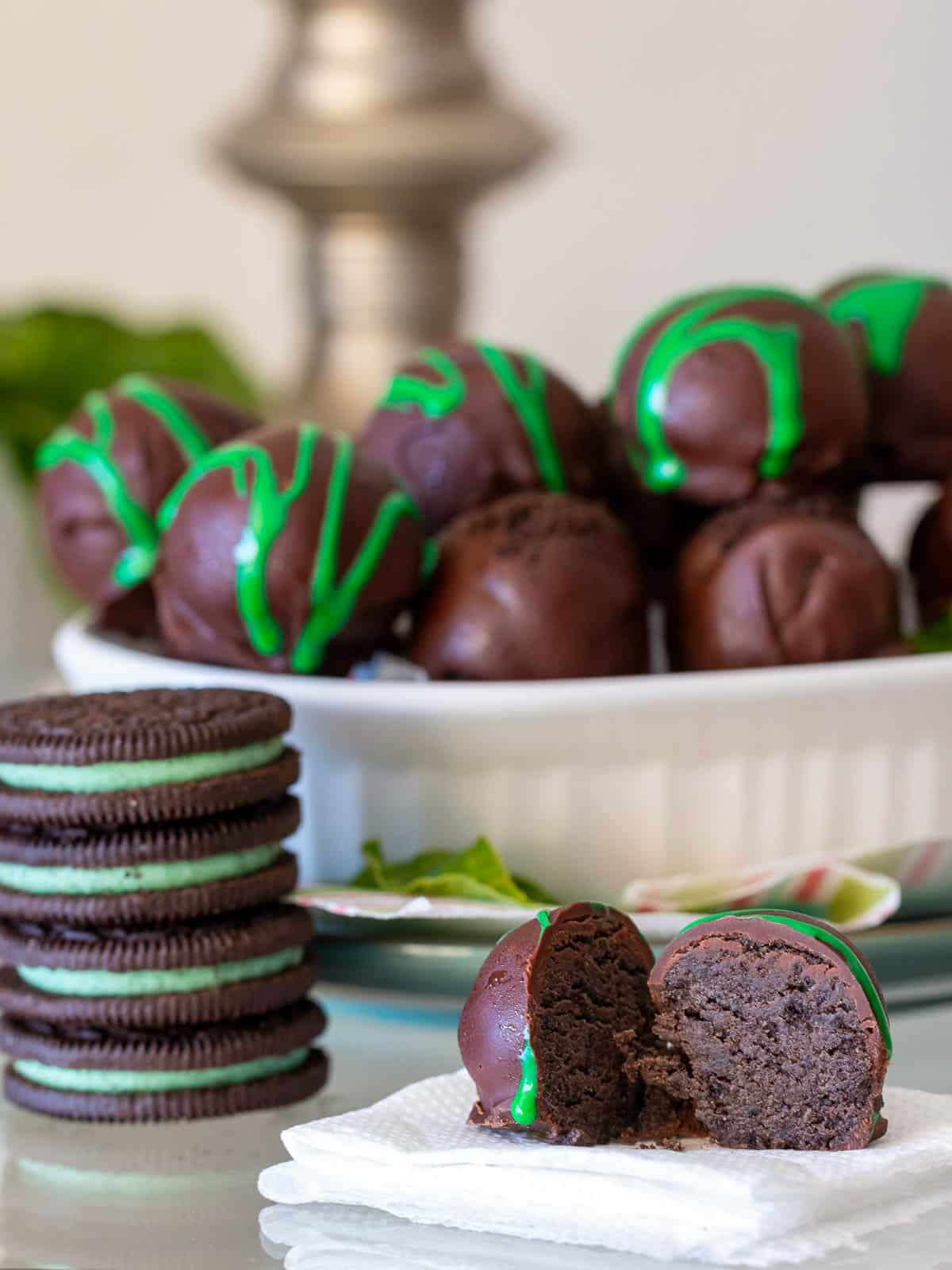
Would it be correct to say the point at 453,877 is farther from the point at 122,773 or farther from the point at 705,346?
the point at 705,346

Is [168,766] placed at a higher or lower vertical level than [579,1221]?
higher

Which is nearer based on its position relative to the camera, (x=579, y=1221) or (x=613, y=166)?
(x=579, y=1221)

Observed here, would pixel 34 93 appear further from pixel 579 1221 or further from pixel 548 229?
pixel 579 1221

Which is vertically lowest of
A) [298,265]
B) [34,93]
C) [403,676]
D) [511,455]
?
[403,676]

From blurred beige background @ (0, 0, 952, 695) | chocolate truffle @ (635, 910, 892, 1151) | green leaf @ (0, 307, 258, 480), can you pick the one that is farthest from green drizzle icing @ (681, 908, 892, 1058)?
blurred beige background @ (0, 0, 952, 695)

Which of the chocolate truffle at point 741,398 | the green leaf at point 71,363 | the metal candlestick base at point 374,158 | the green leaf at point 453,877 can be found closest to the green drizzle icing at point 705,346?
the chocolate truffle at point 741,398

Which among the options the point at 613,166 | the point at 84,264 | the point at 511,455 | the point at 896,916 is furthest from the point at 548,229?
the point at 896,916

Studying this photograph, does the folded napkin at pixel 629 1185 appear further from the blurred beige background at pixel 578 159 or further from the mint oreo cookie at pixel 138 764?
the blurred beige background at pixel 578 159
